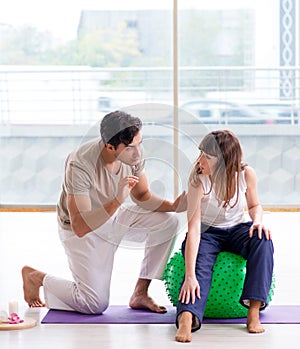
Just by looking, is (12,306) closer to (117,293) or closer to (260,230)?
(117,293)

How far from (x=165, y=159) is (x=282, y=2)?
2.14m

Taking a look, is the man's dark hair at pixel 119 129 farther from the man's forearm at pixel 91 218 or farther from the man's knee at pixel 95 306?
the man's knee at pixel 95 306

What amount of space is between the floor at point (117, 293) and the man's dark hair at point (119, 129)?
696 mm

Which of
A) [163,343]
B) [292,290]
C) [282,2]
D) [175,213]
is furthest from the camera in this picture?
[282,2]

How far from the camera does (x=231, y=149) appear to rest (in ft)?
10.6

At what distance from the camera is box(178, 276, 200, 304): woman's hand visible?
121 inches

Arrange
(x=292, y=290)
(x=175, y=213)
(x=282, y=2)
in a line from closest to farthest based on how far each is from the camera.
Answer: (x=175, y=213) → (x=292, y=290) → (x=282, y=2)

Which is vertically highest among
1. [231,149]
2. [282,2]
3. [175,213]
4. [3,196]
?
[282,2]

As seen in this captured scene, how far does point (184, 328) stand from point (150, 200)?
2.04 ft

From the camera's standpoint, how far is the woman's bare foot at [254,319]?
10.1ft

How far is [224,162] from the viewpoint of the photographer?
3.27 metres

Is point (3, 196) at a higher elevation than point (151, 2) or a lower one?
lower

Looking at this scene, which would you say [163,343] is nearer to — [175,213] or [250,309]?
[250,309]

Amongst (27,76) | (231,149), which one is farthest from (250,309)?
(27,76)
